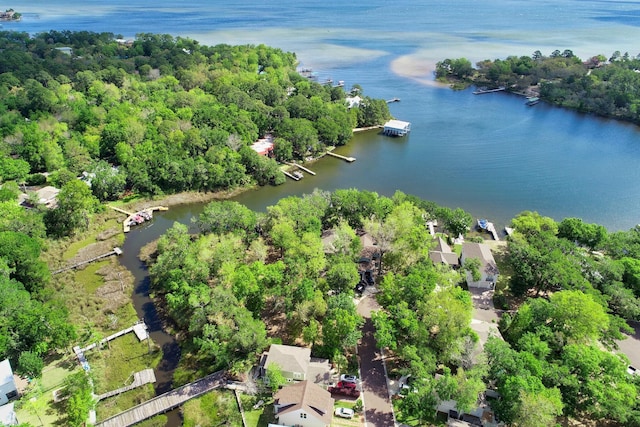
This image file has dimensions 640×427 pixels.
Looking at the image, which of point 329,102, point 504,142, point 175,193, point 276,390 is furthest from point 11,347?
point 504,142

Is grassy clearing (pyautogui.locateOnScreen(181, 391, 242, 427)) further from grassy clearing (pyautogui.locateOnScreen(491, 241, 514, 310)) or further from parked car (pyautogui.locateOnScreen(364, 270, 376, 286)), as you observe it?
grassy clearing (pyautogui.locateOnScreen(491, 241, 514, 310))

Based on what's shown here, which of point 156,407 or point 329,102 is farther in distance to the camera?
point 329,102

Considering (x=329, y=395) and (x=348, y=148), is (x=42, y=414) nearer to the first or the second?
(x=329, y=395)

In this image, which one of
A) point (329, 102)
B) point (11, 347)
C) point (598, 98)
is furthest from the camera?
point (598, 98)

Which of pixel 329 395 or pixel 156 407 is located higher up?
pixel 329 395

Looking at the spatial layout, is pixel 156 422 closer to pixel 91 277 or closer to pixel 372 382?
pixel 372 382

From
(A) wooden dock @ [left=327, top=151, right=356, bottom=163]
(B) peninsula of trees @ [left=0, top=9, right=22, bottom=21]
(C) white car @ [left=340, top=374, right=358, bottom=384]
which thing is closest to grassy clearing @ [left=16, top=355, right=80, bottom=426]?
(C) white car @ [left=340, top=374, right=358, bottom=384]

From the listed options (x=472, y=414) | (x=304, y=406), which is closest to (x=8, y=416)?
(x=304, y=406)
